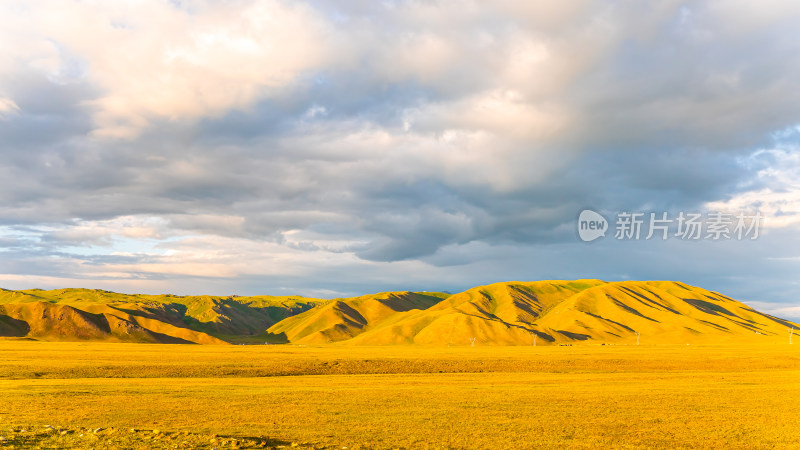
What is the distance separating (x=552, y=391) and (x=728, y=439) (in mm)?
26097

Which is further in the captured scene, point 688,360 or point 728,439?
point 688,360

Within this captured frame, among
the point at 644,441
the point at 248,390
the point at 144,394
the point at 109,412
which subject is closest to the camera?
the point at 644,441

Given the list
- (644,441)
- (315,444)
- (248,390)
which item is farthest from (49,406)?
(644,441)

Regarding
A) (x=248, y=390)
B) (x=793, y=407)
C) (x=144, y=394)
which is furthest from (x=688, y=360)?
(x=144, y=394)

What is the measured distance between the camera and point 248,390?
59000 millimetres

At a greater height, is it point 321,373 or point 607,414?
point 607,414

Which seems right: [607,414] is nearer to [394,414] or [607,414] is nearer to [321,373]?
[394,414]

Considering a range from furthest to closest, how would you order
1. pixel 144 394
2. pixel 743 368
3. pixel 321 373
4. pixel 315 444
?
pixel 743 368, pixel 321 373, pixel 144 394, pixel 315 444

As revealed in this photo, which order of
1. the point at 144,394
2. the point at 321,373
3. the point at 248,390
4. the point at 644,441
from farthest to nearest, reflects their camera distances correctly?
1. the point at 321,373
2. the point at 248,390
3. the point at 144,394
4. the point at 644,441

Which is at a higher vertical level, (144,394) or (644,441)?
(644,441)

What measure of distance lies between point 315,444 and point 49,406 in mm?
27995

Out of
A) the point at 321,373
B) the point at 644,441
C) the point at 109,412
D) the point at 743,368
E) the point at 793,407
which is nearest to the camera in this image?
the point at 644,441

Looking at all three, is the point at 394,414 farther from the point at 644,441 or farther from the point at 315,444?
the point at 644,441

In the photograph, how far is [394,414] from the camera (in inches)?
1676
